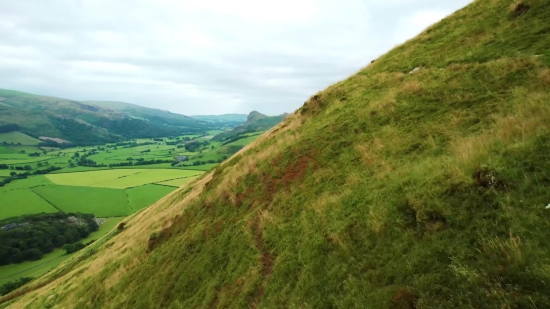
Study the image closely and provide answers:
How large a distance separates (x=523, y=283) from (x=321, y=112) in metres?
22.1

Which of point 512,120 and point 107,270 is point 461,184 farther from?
point 107,270

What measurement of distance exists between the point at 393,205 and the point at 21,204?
6707 inches

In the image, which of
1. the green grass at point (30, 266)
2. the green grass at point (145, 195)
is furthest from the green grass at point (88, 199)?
the green grass at point (30, 266)

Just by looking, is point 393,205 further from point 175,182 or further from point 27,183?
point 27,183

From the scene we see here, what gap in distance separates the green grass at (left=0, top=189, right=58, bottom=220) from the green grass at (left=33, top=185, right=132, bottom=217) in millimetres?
2921

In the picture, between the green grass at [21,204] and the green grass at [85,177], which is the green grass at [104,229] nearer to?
the green grass at [21,204]

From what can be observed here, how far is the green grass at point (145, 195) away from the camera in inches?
4704

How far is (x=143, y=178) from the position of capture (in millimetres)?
162625

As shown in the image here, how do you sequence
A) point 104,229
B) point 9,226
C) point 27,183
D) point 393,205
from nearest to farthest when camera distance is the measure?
point 393,205, point 104,229, point 9,226, point 27,183

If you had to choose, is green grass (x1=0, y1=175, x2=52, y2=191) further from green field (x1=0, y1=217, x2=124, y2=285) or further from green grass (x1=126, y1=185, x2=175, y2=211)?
green field (x1=0, y1=217, x2=124, y2=285)

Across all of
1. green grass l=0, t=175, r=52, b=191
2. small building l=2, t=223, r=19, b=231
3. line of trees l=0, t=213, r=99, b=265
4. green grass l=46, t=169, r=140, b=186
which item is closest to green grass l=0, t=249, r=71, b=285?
line of trees l=0, t=213, r=99, b=265

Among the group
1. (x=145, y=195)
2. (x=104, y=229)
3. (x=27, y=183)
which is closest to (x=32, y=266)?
(x=104, y=229)

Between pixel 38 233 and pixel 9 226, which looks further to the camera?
pixel 9 226

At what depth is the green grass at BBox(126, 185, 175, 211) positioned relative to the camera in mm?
119494
